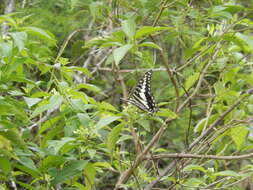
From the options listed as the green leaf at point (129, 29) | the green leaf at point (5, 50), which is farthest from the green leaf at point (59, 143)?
the green leaf at point (129, 29)

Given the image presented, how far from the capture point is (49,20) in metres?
4.16

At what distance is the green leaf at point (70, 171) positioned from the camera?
2.06 m

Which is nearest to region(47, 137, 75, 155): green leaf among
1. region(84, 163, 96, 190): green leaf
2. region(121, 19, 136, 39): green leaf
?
region(84, 163, 96, 190): green leaf

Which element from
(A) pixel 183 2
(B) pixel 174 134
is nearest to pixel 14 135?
(A) pixel 183 2

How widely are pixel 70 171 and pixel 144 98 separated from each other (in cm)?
56

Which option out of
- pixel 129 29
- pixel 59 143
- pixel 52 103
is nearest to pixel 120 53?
pixel 129 29

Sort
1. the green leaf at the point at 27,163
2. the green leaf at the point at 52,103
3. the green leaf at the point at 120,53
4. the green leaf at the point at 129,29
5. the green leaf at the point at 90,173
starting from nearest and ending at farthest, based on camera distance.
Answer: the green leaf at the point at 120,53, the green leaf at the point at 129,29, the green leaf at the point at 52,103, the green leaf at the point at 27,163, the green leaf at the point at 90,173

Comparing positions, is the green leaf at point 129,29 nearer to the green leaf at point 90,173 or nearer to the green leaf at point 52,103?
the green leaf at point 52,103

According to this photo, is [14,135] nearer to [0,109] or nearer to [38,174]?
[0,109]

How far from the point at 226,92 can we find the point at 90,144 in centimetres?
84

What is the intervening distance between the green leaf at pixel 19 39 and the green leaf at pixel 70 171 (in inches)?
25.2

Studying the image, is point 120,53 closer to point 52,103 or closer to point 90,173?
point 52,103

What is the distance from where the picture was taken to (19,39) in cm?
180

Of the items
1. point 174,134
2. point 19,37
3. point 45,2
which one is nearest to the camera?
point 19,37
